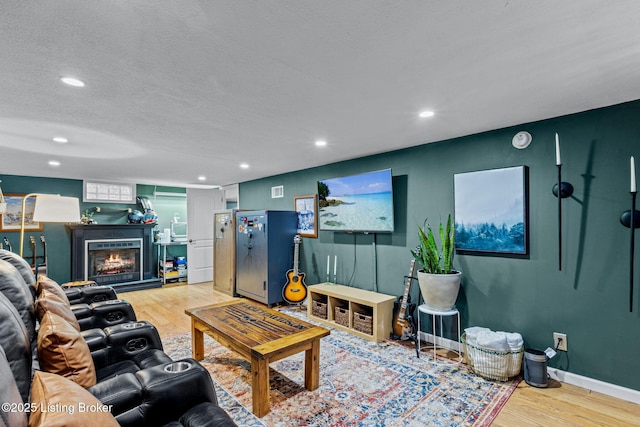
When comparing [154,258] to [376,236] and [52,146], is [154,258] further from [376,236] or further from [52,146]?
[376,236]

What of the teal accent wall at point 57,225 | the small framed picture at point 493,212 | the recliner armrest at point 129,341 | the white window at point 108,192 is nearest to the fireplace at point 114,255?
the teal accent wall at point 57,225

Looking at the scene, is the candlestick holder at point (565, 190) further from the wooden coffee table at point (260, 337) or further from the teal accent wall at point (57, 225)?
the teal accent wall at point (57, 225)

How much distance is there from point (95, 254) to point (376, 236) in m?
5.54

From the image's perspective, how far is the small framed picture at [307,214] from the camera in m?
4.71

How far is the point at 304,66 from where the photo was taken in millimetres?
1698

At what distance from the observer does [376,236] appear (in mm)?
3840

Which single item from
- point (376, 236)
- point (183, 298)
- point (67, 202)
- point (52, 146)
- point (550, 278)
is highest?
point (52, 146)

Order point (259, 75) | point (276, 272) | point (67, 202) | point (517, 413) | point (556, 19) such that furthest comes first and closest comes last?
point (276, 272)
point (67, 202)
point (517, 413)
point (259, 75)
point (556, 19)

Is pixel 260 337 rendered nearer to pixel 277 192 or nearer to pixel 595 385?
pixel 595 385

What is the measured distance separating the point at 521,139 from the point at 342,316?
2647 mm

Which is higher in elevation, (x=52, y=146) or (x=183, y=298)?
(x=52, y=146)

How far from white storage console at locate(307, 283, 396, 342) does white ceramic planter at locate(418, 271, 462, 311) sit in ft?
2.19

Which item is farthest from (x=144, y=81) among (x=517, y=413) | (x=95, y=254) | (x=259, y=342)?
(x=95, y=254)

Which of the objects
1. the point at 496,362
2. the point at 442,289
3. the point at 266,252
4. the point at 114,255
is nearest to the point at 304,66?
the point at 442,289
